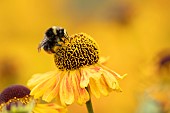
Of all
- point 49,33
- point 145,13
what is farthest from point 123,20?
point 49,33

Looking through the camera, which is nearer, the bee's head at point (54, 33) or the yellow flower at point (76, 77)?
the yellow flower at point (76, 77)

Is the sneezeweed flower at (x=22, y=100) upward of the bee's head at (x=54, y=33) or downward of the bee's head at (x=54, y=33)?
downward

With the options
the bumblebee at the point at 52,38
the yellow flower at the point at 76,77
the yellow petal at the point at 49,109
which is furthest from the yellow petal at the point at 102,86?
the bumblebee at the point at 52,38

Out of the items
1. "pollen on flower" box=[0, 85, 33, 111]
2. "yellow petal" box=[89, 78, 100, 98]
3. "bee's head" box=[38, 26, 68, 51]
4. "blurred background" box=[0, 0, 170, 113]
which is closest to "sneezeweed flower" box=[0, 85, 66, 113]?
"pollen on flower" box=[0, 85, 33, 111]

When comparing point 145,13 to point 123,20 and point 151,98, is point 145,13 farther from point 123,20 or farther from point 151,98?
point 151,98

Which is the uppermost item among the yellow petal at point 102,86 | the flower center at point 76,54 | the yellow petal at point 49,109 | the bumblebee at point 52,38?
the bumblebee at point 52,38

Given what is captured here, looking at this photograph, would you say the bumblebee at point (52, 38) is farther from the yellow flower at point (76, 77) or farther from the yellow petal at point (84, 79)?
the yellow petal at point (84, 79)

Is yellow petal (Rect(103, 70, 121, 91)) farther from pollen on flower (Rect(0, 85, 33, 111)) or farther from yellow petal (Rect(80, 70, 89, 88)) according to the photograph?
pollen on flower (Rect(0, 85, 33, 111))
